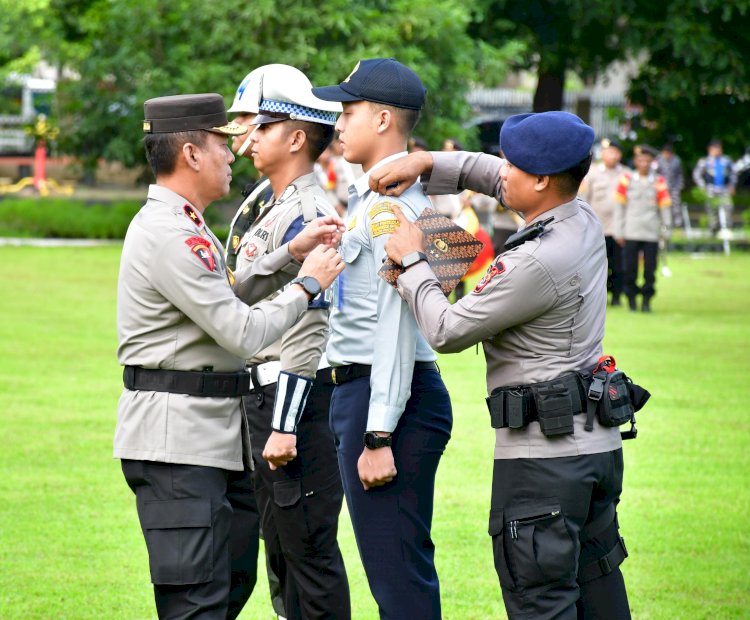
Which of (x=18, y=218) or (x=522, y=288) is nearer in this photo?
(x=522, y=288)

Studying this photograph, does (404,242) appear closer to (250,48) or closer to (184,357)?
(184,357)

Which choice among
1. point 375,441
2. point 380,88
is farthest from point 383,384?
point 380,88

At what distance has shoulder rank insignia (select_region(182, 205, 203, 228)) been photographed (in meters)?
4.40

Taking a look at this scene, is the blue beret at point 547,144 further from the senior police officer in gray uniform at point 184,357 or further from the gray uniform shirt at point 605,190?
the gray uniform shirt at point 605,190

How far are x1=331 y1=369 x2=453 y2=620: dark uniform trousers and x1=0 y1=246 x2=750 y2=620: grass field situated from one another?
1692 millimetres

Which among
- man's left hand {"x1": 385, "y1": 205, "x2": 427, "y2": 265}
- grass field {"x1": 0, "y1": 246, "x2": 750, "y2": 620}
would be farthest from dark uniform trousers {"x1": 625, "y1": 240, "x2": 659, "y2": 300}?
man's left hand {"x1": 385, "y1": 205, "x2": 427, "y2": 265}

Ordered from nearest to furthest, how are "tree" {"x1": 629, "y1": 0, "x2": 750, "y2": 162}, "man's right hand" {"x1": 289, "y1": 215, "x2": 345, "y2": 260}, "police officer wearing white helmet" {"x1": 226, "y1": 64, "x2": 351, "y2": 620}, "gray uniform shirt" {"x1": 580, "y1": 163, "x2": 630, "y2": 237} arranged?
"man's right hand" {"x1": 289, "y1": 215, "x2": 345, "y2": 260} < "police officer wearing white helmet" {"x1": 226, "y1": 64, "x2": 351, "y2": 620} < "gray uniform shirt" {"x1": 580, "y1": 163, "x2": 630, "y2": 237} < "tree" {"x1": 629, "y1": 0, "x2": 750, "y2": 162}

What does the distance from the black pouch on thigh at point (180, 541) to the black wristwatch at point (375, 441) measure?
56 cm

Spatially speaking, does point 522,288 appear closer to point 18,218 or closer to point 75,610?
point 75,610

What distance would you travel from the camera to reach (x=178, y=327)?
14.1 feet

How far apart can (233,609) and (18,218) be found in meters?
26.0

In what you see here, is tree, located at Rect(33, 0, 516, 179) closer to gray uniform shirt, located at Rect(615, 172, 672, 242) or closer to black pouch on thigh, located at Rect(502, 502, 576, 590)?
gray uniform shirt, located at Rect(615, 172, 672, 242)

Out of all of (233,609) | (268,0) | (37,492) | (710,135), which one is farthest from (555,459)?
(710,135)

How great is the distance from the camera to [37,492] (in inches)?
324
